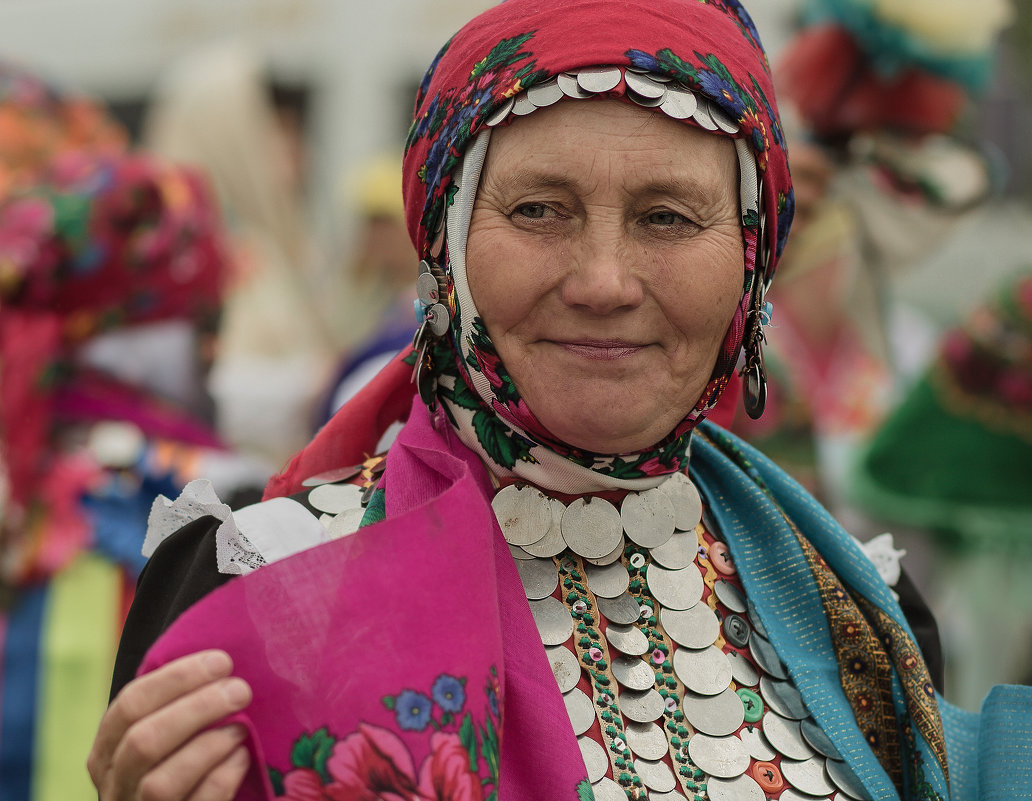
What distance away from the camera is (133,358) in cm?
408

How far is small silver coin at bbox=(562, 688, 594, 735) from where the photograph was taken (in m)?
1.86

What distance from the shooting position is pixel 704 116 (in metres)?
1.86

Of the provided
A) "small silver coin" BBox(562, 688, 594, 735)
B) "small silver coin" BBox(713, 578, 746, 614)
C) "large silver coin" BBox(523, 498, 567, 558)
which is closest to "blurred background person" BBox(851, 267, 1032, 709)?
"small silver coin" BBox(713, 578, 746, 614)

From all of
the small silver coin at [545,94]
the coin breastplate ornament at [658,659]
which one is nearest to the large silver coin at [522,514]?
the coin breastplate ornament at [658,659]

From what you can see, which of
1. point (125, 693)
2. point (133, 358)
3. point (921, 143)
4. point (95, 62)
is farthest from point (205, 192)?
point (95, 62)

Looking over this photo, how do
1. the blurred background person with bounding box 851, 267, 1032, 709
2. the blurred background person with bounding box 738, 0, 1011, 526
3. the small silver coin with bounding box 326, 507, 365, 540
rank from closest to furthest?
the small silver coin with bounding box 326, 507, 365, 540, the blurred background person with bounding box 738, 0, 1011, 526, the blurred background person with bounding box 851, 267, 1032, 709

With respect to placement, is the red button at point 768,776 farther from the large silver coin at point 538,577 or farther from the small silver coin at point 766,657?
the large silver coin at point 538,577

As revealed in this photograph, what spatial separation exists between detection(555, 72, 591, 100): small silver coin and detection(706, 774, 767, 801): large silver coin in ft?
3.22

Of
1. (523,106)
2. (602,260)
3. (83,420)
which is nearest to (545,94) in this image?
(523,106)

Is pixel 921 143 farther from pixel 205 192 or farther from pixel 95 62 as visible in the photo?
pixel 95 62

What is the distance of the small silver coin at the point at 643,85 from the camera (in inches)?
71.8

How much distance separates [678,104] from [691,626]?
2.53 feet

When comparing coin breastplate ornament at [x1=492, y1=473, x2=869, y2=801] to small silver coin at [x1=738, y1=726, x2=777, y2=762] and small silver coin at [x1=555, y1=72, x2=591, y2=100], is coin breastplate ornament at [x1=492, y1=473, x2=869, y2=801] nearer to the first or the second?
small silver coin at [x1=738, y1=726, x2=777, y2=762]

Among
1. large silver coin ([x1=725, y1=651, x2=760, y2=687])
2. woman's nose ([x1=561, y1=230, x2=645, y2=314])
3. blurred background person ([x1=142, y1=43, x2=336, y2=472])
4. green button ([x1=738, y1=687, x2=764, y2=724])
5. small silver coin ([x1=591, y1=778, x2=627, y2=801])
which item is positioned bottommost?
small silver coin ([x1=591, y1=778, x2=627, y2=801])
